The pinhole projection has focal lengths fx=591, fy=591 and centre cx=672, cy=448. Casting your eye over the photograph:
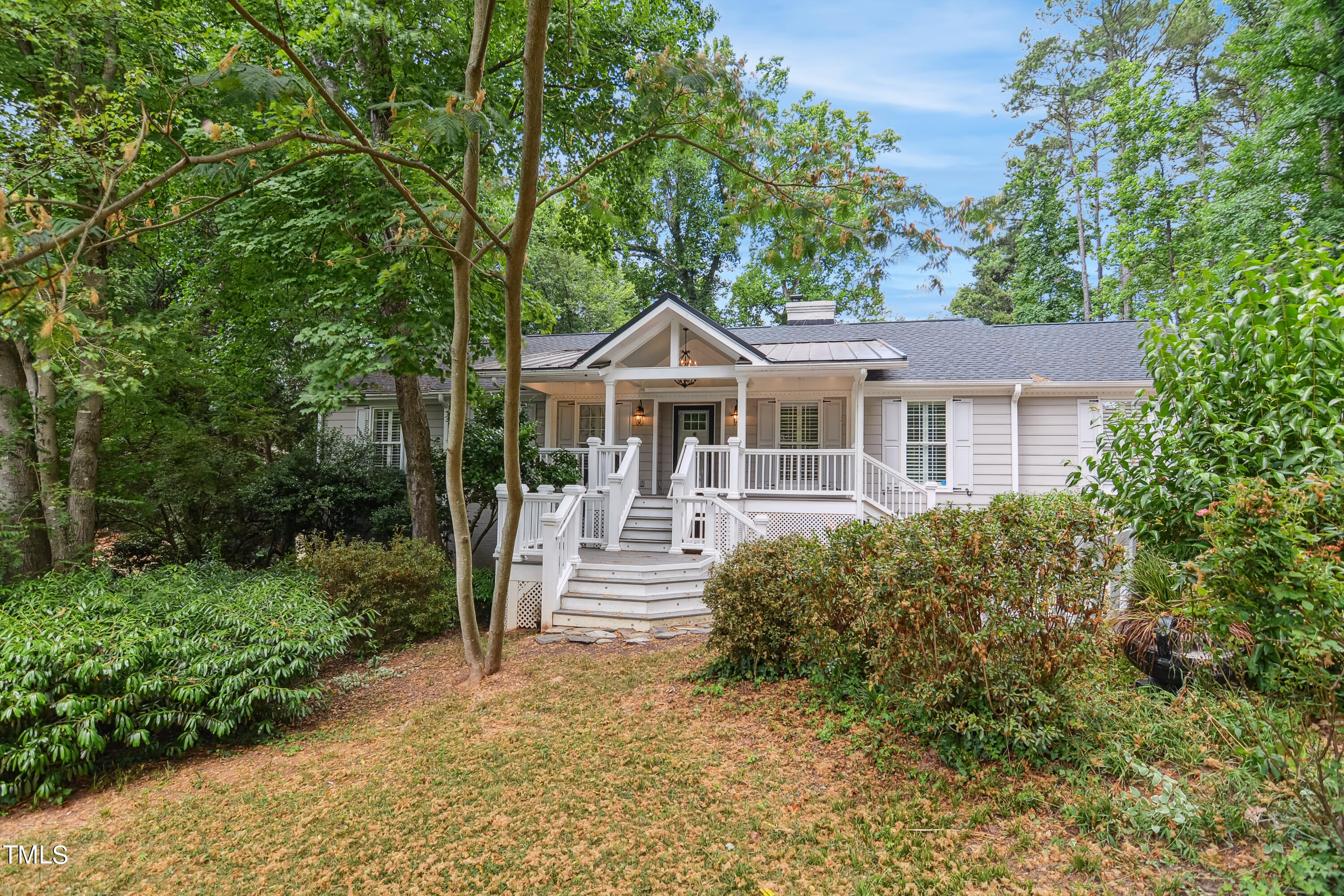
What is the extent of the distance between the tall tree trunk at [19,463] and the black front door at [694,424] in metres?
9.73

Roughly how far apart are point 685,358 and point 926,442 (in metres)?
4.90

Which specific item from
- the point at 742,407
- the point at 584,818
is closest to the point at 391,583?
the point at 584,818

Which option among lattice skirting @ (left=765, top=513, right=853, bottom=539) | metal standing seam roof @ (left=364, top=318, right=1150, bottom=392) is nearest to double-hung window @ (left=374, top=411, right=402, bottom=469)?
metal standing seam roof @ (left=364, top=318, right=1150, bottom=392)

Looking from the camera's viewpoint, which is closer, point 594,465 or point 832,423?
point 594,465

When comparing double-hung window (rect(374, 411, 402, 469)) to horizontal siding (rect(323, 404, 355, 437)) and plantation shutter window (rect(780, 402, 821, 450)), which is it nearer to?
horizontal siding (rect(323, 404, 355, 437))

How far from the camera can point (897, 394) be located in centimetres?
1141

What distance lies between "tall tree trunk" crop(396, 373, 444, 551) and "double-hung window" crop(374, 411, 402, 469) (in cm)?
412

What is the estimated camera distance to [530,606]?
797cm

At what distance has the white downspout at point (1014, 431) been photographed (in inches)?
424

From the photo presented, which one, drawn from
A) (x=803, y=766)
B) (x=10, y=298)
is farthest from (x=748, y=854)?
(x=10, y=298)

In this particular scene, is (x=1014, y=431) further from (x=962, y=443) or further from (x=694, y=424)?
(x=694, y=424)

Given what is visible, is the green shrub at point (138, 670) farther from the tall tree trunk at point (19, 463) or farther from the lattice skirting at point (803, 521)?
the lattice skirting at point (803, 521)

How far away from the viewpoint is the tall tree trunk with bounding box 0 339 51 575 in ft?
22.3

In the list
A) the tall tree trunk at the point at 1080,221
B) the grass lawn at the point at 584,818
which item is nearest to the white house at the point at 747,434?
the grass lawn at the point at 584,818
